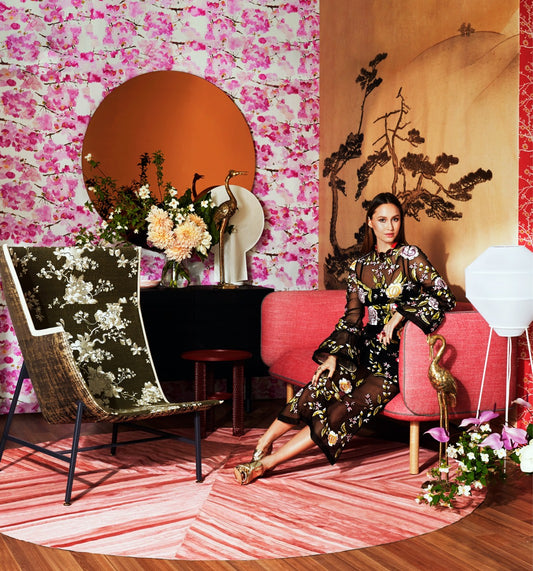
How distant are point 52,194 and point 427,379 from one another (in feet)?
8.64

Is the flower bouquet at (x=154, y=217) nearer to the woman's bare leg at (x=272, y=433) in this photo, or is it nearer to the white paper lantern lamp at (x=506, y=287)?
the woman's bare leg at (x=272, y=433)

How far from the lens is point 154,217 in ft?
13.3

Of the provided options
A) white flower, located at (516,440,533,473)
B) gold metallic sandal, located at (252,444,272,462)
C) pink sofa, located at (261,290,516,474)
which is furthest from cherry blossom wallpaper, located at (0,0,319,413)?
white flower, located at (516,440,533,473)

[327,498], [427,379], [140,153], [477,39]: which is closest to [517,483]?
[427,379]

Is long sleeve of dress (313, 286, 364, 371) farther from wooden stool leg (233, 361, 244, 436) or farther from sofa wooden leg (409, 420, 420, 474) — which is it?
wooden stool leg (233, 361, 244, 436)

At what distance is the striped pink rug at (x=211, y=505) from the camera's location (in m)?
2.27

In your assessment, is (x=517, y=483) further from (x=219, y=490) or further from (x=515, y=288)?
(x=219, y=490)

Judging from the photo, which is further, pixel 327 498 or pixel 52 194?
pixel 52 194

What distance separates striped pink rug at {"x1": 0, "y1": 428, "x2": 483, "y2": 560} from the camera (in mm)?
2271

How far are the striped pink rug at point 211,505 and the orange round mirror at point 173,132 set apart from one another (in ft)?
6.20

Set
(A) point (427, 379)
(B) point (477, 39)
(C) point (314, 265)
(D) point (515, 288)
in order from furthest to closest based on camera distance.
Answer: (C) point (314, 265), (B) point (477, 39), (A) point (427, 379), (D) point (515, 288)

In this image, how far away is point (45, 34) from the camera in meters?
4.30

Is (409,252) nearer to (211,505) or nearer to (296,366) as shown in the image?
Result: (296,366)

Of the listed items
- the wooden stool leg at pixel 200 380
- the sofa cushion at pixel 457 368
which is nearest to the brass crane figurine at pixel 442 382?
the sofa cushion at pixel 457 368
